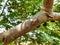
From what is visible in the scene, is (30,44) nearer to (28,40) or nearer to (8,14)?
(28,40)

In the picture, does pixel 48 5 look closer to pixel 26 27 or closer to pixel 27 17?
pixel 26 27

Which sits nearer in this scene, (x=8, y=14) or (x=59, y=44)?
(x=59, y=44)

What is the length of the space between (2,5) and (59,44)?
68 cm

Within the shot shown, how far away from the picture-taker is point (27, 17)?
5.19 ft

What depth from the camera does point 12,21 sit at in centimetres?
158

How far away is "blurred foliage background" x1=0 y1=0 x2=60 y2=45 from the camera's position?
1398mm

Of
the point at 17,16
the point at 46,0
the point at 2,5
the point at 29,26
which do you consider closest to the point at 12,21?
the point at 17,16

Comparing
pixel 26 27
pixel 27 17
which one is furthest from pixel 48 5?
pixel 27 17

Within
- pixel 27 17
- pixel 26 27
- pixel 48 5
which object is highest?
pixel 48 5

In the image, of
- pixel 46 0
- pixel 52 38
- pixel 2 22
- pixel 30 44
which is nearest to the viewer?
pixel 46 0

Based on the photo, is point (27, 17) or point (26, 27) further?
point (27, 17)

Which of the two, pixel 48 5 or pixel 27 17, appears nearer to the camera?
pixel 48 5

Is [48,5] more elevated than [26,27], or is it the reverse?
[48,5]

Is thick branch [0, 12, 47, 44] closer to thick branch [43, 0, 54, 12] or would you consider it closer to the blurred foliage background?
thick branch [43, 0, 54, 12]
